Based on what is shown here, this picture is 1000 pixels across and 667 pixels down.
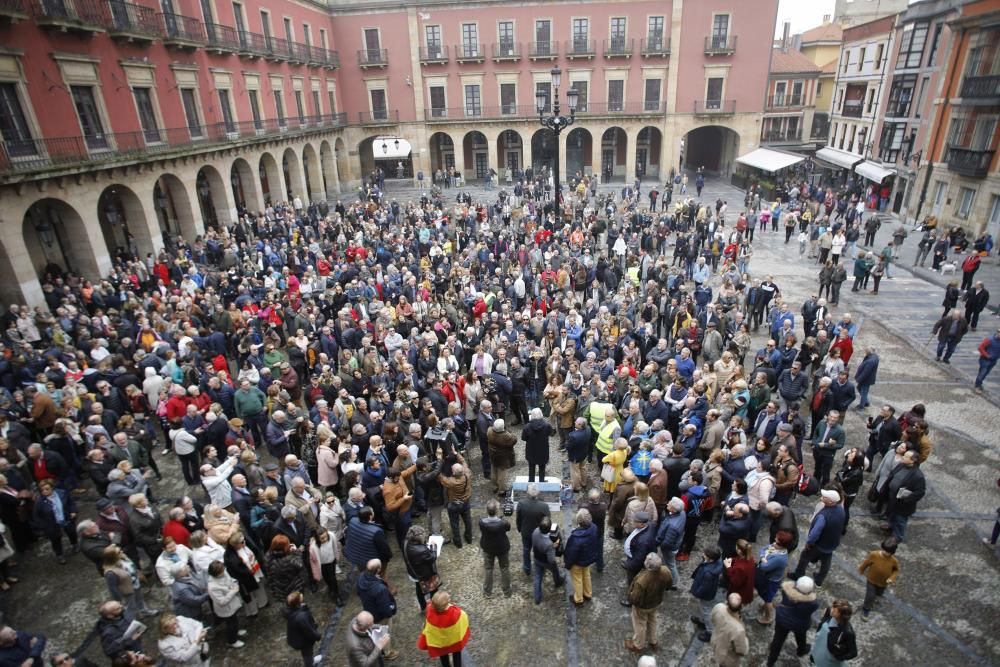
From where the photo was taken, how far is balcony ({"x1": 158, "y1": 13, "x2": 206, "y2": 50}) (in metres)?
21.2

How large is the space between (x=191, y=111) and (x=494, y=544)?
23.9 metres

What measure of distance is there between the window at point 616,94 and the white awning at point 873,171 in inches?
569

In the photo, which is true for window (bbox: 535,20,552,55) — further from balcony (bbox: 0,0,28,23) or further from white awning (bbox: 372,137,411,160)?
balcony (bbox: 0,0,28,23)

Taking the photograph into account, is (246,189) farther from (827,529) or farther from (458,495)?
(827,529)

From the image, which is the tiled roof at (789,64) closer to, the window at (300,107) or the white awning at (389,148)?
the white awning at (389,148)

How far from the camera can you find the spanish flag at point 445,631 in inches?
217

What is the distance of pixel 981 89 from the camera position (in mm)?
22297

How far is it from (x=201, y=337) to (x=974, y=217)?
2771 centimetres

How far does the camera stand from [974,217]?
2259cm

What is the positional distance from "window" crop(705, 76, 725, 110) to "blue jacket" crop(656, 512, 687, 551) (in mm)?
36049

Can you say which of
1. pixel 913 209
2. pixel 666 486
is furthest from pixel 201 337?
pixel 913 209

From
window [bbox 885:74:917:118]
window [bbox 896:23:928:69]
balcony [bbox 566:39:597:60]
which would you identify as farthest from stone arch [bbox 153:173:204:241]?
window [bbox 896:23:928:69]

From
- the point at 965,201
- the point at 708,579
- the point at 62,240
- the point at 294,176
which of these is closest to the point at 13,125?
the point at 62,240

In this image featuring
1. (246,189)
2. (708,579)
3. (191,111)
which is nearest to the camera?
(708,579)
